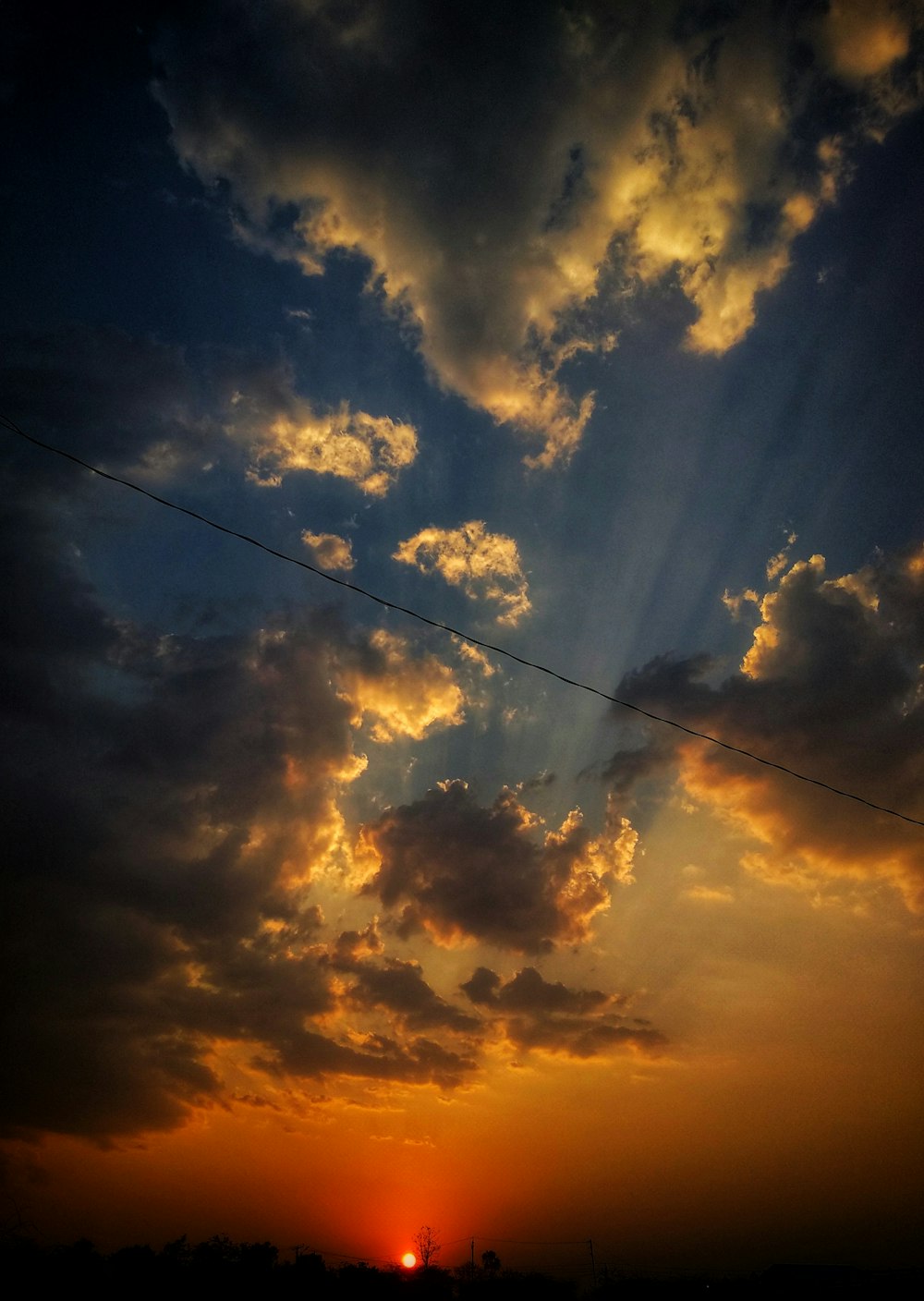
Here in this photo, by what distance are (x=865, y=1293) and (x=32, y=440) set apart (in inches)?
2211

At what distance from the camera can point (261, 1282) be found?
4094 cm

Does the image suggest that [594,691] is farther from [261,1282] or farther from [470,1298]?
[470,1298]

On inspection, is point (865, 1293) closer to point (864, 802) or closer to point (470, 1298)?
point (470, 1298)

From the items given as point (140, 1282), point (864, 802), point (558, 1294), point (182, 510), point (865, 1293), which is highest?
point (182, 510)

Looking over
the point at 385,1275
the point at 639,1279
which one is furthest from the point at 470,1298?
the point at 639,1279

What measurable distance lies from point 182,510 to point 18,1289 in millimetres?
40240

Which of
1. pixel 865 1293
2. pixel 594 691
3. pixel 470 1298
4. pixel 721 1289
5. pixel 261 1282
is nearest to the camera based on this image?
pixel 594 691

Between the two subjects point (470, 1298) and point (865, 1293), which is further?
point (470, 1298)

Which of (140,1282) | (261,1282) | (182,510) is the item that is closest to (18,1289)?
(140,1282)

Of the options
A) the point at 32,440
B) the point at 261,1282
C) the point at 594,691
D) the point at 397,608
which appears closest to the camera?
the point at 32,440

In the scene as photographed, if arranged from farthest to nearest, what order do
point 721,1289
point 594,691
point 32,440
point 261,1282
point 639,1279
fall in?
point 639,1279 < point 721,1289 < point 261,1282 < point 594,691 < point 32,440

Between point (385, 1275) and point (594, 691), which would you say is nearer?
point (594, 691)

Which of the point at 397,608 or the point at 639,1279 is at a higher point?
the point at 397,608

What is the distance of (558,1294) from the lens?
168 ft
